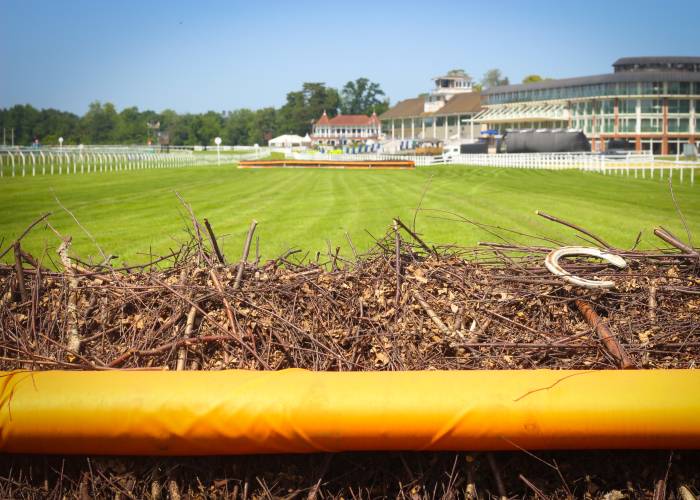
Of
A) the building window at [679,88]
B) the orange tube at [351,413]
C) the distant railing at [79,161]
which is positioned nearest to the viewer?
the orange tube at [351,413]

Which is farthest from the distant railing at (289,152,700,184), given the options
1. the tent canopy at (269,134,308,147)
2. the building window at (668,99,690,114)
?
the tent canopy at (269,134,308,147)

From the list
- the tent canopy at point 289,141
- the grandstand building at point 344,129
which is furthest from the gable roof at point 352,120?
the tent canopy at point 289,141

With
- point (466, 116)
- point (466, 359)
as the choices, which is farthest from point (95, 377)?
point (466, 116)

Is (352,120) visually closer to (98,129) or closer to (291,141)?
(291,141)

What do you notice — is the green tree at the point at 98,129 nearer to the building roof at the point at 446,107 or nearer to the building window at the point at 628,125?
the building roof at the point at 446,107

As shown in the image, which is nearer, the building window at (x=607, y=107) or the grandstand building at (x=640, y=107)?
the grandstand building at (x=640, y=107)

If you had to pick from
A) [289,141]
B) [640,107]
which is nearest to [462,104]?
[640,107]

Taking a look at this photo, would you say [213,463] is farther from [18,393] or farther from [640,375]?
[640,375]

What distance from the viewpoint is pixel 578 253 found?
4.30 metres

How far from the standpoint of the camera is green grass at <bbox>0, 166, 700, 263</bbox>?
1459 cm

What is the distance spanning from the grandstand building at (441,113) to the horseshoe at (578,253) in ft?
379

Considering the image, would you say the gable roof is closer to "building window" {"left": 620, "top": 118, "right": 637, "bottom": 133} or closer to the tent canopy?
the tent canopy

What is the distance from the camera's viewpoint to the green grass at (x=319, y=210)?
574 inches

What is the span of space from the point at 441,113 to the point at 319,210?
382ft
